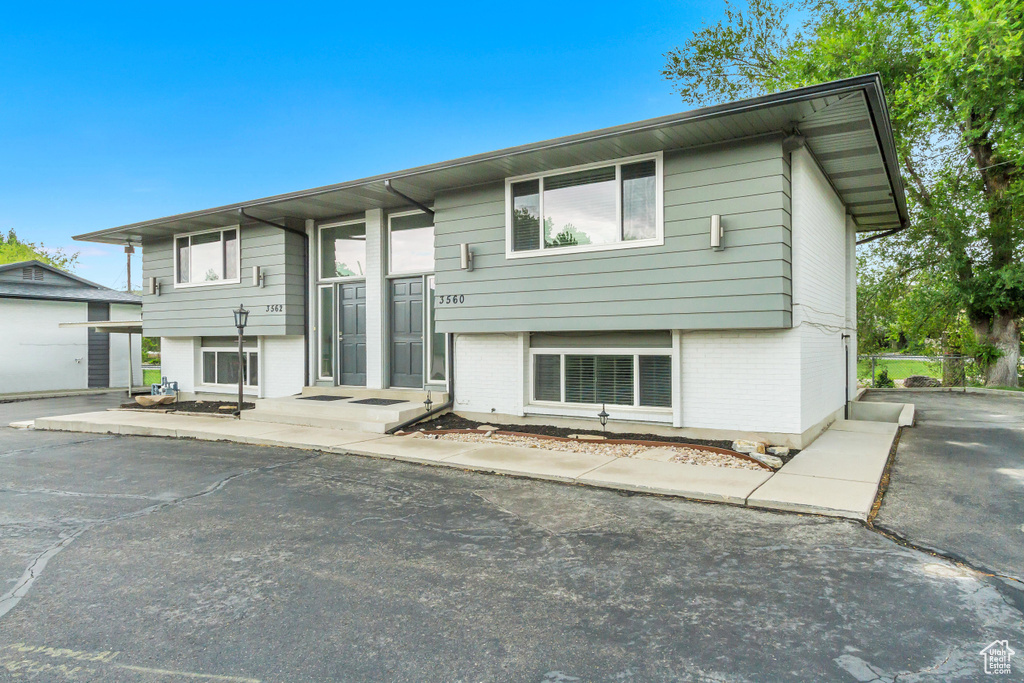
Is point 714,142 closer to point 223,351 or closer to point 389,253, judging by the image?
point 389,253

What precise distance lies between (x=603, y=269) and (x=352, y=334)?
5.64 m

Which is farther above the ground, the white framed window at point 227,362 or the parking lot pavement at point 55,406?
the white framed window at point 227,362

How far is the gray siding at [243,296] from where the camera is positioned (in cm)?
1122

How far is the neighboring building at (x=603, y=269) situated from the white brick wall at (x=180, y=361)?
5.26 feet

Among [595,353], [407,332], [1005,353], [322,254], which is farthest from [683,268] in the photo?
[1005,353]

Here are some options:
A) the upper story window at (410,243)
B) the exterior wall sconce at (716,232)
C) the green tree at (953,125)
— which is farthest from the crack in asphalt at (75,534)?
the green tree at (953,125)

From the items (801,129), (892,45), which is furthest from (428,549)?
(892,45)

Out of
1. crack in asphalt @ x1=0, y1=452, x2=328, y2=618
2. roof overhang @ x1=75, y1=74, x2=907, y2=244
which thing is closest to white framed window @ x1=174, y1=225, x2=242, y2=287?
roof overhang @ x1=75, y1=74, x2=907, y2=244

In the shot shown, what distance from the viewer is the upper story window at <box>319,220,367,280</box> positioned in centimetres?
1094

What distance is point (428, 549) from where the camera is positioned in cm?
383

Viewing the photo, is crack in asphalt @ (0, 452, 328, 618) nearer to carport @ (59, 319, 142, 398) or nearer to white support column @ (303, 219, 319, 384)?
white support column @ (303, 219, 319, 384)

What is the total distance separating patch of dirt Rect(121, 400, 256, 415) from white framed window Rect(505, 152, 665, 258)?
22.4 ft

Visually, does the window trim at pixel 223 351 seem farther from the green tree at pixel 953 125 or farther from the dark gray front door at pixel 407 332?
the green tree at pixel 953 125

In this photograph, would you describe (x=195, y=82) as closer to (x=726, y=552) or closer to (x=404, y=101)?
(x=404, y=101)
